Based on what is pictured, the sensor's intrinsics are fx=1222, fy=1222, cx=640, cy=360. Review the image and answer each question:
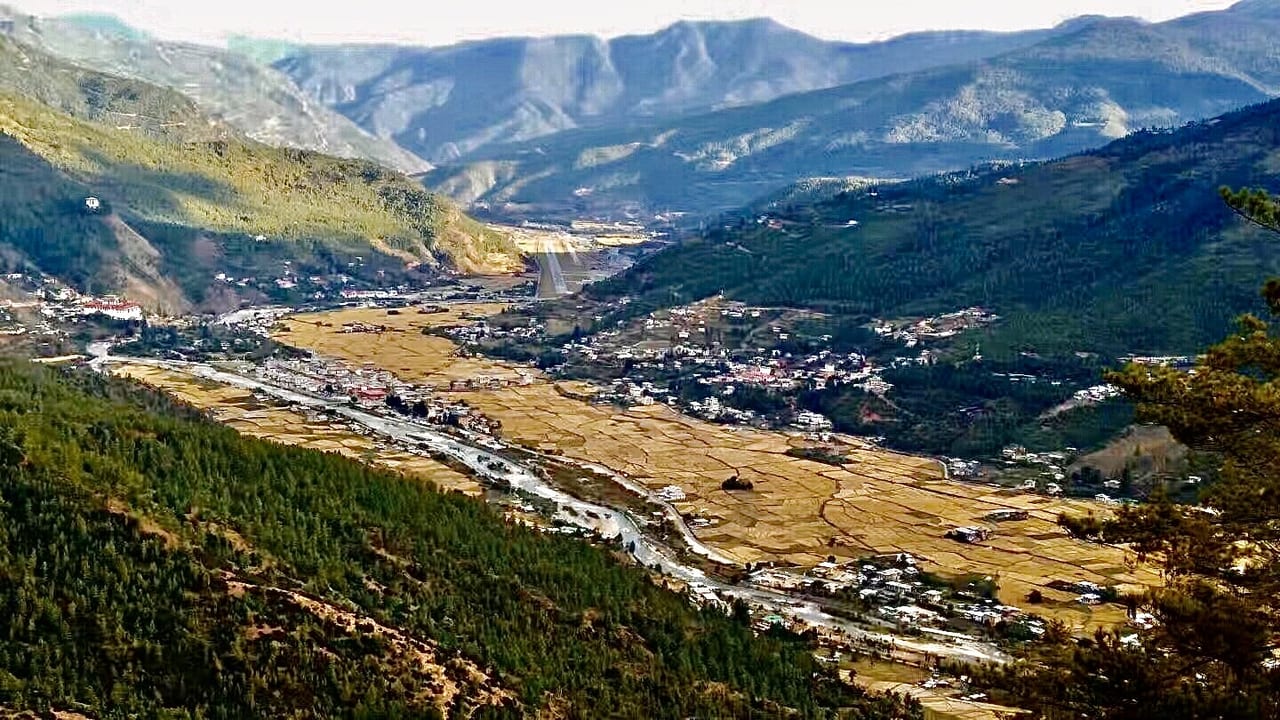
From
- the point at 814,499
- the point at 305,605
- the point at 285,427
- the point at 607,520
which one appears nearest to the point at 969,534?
the point at 814,499

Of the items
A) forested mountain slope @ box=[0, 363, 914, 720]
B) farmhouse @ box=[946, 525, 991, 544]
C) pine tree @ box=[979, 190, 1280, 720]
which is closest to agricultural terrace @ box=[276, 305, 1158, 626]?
farmhouse @ box=[946, 525, 991, 544]

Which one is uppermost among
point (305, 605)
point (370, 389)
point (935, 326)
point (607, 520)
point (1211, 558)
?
point (1211, 558)

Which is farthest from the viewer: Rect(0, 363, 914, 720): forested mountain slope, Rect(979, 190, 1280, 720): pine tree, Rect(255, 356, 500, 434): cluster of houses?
Rect(255, 356, 500, 434): cluster of houses

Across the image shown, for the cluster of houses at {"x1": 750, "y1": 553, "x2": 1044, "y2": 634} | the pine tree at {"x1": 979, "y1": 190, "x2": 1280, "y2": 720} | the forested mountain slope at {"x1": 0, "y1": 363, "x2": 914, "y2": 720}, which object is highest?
the pine tree at {"x1": 979, "y1": 190, "x2": 1280, "y2": 720}

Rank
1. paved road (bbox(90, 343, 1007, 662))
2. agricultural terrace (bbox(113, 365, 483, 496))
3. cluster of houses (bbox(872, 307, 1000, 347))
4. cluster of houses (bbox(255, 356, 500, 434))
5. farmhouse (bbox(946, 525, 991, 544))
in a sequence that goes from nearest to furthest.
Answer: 1. paved road (bbox(90, 343, 1007, 662))
2. farmhouse (bbox(946, 525, 991, 544))
3. agricultural terrace (bbox(113, 365, 483, 496))
4. cluster of houses (bbox(255, 356, 500, 434))
5. cluster of houses (bbox(872, 307, 1000, 347))

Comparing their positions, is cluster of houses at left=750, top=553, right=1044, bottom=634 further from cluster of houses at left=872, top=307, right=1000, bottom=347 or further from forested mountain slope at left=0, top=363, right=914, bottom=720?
cluster of houses at left=872, top=307, right=1000, bottom=347

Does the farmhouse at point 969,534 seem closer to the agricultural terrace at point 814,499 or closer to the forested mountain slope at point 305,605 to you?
the agricultural terrace at point 814,499

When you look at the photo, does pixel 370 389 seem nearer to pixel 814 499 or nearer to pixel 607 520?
pixel 607 520
